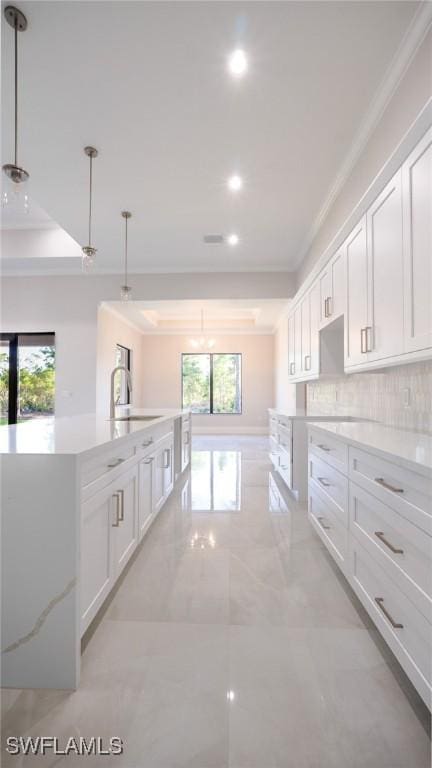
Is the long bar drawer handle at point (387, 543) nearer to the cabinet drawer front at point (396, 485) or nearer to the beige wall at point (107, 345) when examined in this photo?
the cabinet drawer front at point (396, 485)

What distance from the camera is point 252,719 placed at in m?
1.20

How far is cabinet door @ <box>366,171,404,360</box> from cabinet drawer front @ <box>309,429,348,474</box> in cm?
57

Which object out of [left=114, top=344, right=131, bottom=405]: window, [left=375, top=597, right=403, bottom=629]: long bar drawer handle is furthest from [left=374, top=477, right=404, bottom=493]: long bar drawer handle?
[left=114, top=344, right=131, bottom=405]: window

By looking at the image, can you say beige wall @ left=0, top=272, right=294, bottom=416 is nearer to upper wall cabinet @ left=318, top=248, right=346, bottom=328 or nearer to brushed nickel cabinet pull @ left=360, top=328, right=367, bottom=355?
upper wall cabinet @ left=318, top=248, right=346, bottom=328

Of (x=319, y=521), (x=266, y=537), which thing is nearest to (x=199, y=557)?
(x=266, y=537)

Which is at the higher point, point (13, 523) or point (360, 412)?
point (360, 412)

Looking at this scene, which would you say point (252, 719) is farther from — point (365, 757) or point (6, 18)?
point (6, 18)

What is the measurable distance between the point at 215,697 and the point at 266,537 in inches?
56.5

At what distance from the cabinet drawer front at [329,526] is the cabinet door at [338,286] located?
4.73 ft

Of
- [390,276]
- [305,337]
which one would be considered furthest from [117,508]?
[305,337]

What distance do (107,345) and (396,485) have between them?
6.07m

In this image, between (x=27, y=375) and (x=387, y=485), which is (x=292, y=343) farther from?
(x=27, y=375)

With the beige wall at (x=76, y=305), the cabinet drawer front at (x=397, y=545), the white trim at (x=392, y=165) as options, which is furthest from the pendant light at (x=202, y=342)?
the cabinet drawer front at (x=397, y=545)

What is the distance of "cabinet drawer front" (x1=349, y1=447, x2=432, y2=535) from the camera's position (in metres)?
1.11
